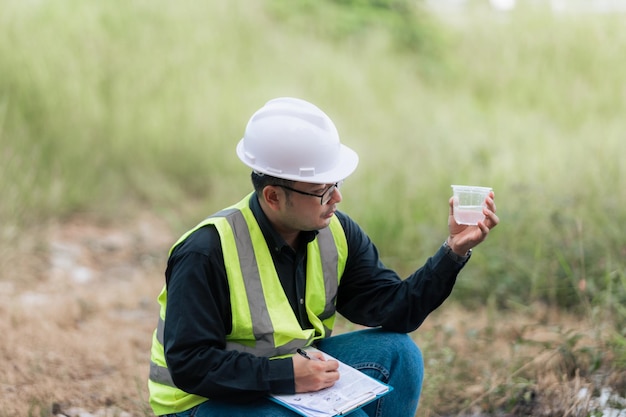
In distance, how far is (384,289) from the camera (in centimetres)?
298

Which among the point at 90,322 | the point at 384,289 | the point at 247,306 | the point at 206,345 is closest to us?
the point at 206,345

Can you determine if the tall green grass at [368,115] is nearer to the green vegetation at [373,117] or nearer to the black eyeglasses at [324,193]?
the green vegetation at [373,117]

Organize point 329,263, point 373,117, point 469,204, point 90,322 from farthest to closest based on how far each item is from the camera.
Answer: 1. point 373,117
2. point 90,322
3. point 329,263
4. point 469,204

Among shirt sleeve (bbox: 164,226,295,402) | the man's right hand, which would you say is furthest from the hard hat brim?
the man's right hand

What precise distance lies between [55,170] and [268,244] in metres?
4.84

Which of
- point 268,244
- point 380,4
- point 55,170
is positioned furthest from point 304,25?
point 268,244

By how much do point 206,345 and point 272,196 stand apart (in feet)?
1.72

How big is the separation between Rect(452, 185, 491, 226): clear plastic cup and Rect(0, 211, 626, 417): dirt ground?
1.15m

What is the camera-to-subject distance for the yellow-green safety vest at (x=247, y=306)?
2572 mm

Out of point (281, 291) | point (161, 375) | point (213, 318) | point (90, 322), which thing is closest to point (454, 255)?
point (281, 291)

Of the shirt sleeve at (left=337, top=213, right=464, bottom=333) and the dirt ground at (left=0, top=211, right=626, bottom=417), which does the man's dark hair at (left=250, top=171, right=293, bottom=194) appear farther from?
the dirt ground at (left=0, top=211, right=626, bottom=417)

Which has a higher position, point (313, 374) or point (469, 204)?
point (469, 204)

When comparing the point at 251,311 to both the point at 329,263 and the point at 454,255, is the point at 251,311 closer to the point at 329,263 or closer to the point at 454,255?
the point at 329,263

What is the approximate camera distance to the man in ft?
8.12
